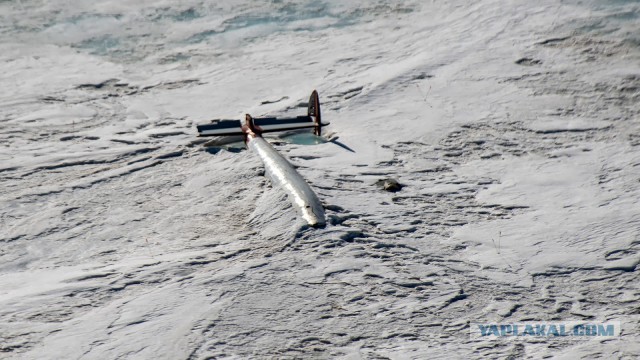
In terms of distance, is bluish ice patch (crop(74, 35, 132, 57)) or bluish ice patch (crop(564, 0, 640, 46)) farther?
bluish ice patch (crop(74, 35, 132, 57))

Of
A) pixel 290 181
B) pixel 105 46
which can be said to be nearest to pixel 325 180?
pixel 290 181

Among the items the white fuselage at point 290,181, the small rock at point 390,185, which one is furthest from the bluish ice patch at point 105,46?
the small rock at point 390,185

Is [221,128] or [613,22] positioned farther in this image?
[613,22]

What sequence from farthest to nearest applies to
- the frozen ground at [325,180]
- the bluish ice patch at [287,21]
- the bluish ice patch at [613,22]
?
the bluish ice patch at [287,21] < the bluish ice patch at [613,22] < the frozen ground at [325,180]

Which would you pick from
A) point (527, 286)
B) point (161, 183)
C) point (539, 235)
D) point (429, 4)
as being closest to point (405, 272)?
point (527, 286)

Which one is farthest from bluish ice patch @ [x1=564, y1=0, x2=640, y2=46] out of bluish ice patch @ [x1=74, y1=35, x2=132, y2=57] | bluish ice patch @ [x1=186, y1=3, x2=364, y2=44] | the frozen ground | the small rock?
bluish ice patch @ [x1=74, y1=35, x2=132, y2=57]

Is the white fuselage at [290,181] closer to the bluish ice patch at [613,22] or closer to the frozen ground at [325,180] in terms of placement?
the frozen ground at [325,180]

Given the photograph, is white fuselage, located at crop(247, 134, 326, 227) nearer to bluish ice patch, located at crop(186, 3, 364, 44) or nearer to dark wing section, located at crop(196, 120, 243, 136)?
dark wing section, located at crop(196, 120, 243, 136)

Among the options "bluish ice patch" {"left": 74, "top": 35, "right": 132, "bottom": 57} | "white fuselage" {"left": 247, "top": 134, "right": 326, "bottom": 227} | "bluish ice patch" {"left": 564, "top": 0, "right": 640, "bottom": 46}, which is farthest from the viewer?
"bluish ice patch" {"left": 74, "top": 35, "right": 132, "bottom": 57}

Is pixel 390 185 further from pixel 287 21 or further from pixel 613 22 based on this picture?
pixel 287 21
